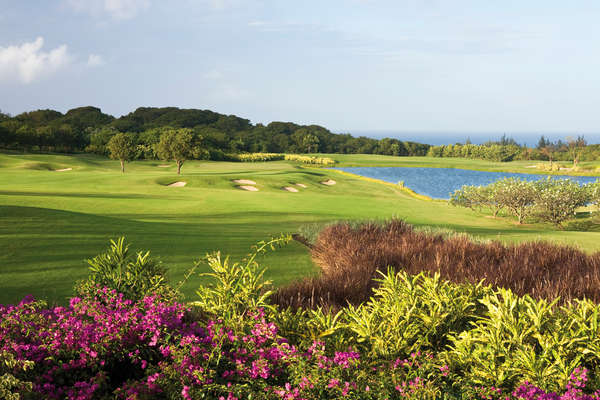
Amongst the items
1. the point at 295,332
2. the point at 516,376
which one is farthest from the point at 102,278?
the point at 516,376

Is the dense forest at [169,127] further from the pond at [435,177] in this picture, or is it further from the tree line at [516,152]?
the pond at [435,177]

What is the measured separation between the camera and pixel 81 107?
13100 centimetres

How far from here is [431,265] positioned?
6070mm

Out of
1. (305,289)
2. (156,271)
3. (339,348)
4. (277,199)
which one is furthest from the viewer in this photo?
(277,199)

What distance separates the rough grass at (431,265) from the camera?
4906 millimetres

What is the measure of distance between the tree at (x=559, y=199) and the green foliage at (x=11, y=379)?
97.3ft

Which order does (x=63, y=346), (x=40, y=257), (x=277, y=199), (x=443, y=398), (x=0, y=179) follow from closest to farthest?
(x=443, y=398) → (x=63, y=346) → (x=40, y=257) → (x=277, y=199) → (x=0, y=179)

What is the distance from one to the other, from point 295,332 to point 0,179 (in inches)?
1465

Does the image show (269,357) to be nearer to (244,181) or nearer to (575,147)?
(244,181)

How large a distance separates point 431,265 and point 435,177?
69.1 metres

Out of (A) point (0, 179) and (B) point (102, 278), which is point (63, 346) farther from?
(A) point (0, 179)

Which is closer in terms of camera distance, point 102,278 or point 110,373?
point 110,373

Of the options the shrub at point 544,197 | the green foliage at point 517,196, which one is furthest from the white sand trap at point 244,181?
the green foliage at point 517,196

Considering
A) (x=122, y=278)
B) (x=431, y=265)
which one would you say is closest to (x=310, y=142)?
(x=431, y=265)
